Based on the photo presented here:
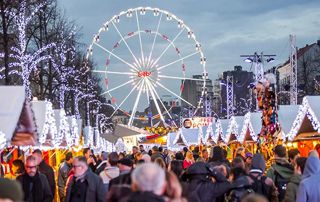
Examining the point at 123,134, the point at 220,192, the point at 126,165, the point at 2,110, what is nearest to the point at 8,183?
the point at 220,192

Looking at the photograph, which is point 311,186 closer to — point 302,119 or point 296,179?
point 296,179

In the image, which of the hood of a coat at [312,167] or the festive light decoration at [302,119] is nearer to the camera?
the hood of a coat at [312,167]

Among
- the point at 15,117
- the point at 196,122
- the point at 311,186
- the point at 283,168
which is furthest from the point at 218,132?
the point at 196,122

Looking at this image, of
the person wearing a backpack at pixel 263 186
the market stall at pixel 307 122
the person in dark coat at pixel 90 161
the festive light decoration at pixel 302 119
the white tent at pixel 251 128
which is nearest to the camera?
the person wearing a backpack at pixel 263 186

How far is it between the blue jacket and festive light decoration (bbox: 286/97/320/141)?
8674mm

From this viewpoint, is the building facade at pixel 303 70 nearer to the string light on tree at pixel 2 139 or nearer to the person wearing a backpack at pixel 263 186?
the string light on tree at pixel 2 139

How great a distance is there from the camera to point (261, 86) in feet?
74.7

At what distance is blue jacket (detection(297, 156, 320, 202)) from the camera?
29.1 ft

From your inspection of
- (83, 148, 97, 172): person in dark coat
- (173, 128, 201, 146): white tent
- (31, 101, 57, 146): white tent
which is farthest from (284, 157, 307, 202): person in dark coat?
(173, 128, 201, 146): white tent

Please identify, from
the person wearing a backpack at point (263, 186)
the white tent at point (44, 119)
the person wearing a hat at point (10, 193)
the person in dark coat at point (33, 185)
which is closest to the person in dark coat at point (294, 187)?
the person wearing a backpack at point (263, 186)

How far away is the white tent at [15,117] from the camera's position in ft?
38.5

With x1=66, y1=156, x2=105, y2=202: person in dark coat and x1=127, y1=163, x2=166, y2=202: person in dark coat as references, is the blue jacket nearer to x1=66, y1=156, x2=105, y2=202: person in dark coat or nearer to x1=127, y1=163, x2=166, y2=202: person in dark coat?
x1=66, y1=156, x2=105, y2=202: person in dark coat

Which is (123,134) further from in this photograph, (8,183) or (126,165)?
(8,183)

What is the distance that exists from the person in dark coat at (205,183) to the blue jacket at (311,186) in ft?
2.98
